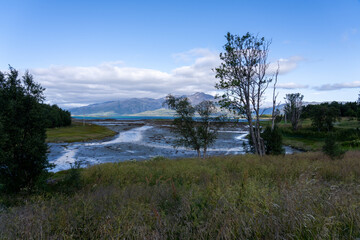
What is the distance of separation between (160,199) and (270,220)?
9.17 ft

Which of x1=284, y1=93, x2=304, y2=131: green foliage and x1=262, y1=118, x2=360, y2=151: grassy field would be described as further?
x1=284, y1=93, x2=304, y2=131: green foliage

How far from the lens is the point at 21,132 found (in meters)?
9.64

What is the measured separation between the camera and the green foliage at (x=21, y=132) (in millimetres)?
9445

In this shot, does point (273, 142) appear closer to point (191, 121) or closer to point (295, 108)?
point (191, 121)

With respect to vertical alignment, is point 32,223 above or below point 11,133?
below

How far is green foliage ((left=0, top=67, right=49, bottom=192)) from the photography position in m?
9.45

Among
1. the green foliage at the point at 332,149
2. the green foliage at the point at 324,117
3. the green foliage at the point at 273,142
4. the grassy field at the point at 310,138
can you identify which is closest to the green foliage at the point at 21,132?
the green foliage at the point at 332,149

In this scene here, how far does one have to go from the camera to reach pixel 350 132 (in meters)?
40.4

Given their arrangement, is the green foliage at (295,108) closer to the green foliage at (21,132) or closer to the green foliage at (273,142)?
the green foliage at (273,142)

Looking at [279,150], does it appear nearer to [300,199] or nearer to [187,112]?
[187,112]

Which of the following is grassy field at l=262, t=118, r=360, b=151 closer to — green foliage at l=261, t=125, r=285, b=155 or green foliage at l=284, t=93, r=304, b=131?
green foliage at l=284, t=93, r=304, b=131

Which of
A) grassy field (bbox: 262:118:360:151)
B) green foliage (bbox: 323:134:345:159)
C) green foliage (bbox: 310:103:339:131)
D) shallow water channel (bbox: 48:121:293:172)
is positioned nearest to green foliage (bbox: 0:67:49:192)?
shallow water channel (bbox: 48:121:293:172)

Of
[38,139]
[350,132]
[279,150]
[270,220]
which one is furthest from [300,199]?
[350,132]

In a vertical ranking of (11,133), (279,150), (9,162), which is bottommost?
(279,150)
